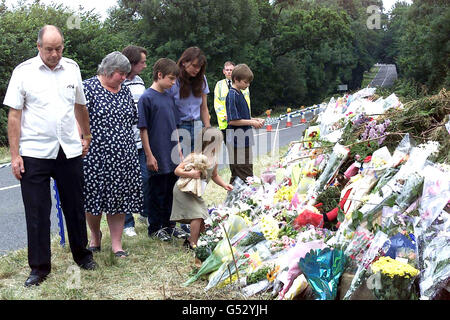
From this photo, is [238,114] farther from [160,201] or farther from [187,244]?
[187,244]

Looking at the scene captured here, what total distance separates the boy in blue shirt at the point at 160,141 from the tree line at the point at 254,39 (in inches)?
330

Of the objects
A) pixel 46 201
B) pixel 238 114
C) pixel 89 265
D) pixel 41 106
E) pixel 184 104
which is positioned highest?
pixel 41 106

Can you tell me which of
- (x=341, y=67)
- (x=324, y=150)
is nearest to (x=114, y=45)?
(x=324, y=150)

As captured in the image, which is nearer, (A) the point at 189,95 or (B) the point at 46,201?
(B) the point at 46,201

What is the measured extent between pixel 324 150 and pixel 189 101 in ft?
4.69

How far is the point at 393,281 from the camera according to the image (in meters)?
3.28

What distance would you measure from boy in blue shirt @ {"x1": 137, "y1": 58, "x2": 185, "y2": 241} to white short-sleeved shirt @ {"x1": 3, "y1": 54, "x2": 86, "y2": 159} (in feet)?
3.70

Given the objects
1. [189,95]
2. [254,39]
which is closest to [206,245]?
[189,95]

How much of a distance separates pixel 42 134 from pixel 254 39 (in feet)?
125

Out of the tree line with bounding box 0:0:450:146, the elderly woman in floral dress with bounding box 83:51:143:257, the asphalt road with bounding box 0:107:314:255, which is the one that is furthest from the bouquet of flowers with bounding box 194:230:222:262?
the tree line with bounding box 0:0:450:146

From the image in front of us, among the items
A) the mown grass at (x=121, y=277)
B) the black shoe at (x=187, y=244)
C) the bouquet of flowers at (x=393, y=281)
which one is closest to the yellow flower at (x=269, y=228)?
the mown grass at (x=121, y=277)

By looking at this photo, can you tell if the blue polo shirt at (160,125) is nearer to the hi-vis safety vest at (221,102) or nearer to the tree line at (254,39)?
the hi-vis safety vest at (221,102)

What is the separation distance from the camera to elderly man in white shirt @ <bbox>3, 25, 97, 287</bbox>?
4.24 metres
